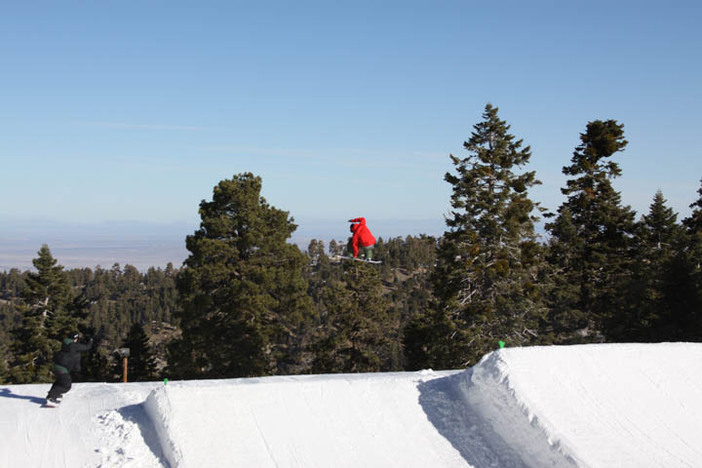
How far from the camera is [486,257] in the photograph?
24219 mm

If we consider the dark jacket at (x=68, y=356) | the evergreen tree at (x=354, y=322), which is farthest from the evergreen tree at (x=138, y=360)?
the dark jacket at (x=68, y=356)

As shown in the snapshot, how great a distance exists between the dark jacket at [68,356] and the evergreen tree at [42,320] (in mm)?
20690

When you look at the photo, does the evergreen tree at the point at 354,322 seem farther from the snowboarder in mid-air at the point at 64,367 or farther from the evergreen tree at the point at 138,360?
the snowboarder in mid-air at the point at 64,367

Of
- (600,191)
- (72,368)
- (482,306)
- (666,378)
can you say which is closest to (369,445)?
(72,368)

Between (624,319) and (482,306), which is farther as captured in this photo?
(624,319)

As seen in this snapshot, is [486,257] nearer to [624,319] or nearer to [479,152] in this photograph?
[479,152]

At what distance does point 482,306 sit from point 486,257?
2266 mm

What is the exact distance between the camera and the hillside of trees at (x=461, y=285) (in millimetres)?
23641

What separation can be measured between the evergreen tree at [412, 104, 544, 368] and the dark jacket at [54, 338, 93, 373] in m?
15.8

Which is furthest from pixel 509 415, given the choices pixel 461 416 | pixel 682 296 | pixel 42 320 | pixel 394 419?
pixel 42 320

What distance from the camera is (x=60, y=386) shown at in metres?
10.9

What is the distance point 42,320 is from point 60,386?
2305 centimetres

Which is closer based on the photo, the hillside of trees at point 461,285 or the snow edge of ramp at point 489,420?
the snow edge of ramp at point 489,420

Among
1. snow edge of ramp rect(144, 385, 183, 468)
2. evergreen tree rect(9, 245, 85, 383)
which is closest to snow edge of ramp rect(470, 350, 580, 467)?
snow edge of ramp rect(144, 385, 183, 468)
